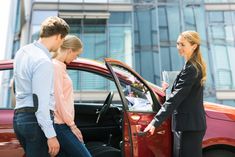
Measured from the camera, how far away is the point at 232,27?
18688mm

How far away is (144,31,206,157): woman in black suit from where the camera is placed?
314 cm

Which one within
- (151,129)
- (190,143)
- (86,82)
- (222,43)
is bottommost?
(190,143)

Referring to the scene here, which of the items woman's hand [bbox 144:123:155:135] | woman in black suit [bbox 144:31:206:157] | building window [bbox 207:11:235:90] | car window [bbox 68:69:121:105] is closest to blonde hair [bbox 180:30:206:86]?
woman in black suit [bbox 144:31:206:157]

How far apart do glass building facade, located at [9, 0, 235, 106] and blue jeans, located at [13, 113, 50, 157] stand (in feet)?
48.6

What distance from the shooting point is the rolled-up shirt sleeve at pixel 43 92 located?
238cm

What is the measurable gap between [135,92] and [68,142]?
1201mm

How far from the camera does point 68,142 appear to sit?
2.80 meters

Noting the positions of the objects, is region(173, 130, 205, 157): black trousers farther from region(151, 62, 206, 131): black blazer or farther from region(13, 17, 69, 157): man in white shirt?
region(13, 17, 69, 157): man in white shirt

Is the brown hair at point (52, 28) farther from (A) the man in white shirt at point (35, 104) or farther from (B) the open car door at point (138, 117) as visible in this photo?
(B) the open car door at point (138, 117)

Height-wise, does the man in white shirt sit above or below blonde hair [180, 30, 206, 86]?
below

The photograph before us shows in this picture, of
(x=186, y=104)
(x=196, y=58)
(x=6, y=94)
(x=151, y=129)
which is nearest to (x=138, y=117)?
(x=151, y=129)

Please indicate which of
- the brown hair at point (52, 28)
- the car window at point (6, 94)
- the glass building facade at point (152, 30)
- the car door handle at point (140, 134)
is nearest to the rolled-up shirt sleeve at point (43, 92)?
the brown hair at point (52, 28)

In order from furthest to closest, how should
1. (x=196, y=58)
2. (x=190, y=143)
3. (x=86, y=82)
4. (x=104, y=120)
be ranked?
1. (x=86, y=82)
2. (x=104, y=120)
3. (x=196, y=58)
4. (x=190, y=143)

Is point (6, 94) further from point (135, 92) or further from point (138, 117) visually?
point (138, 117)
